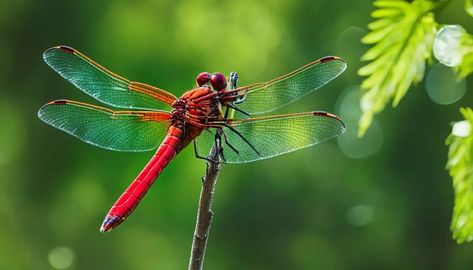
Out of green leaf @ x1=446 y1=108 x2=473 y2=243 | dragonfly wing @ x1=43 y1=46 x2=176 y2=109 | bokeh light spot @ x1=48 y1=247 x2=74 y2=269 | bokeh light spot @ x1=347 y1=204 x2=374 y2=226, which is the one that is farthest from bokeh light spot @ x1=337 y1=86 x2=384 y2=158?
green leaf @ x1=446 y1=108 x2=473 y2=243

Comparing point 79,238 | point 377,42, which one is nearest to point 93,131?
point 377,42

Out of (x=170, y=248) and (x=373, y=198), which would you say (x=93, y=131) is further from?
(x=373, y=198)

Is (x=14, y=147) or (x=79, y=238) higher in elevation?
(x=14, y=147)

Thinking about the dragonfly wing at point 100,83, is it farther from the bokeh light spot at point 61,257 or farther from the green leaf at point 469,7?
the bokeh light spot at point 61,257

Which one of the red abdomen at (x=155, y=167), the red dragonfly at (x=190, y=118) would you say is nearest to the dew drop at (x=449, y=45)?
the red dragonfly at (x=190, y=118)

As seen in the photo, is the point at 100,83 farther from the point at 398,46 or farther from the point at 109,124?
the point at 398,46

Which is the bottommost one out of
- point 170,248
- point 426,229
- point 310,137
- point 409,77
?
point 409,77

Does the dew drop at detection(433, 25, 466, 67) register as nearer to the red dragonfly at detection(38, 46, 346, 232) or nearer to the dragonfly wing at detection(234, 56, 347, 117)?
the red dragonfly at detection(38, 46, 346, 232)
